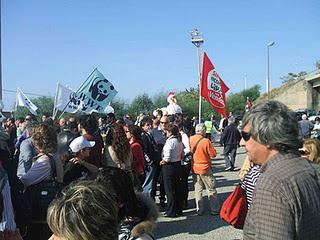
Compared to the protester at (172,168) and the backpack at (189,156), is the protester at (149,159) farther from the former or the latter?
the backpack at (189,156)

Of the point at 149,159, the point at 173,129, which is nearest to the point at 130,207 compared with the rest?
the point at 173,129

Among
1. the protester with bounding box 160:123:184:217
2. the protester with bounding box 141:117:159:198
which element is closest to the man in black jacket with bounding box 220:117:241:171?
the protester with bounding box 141:117:159:198

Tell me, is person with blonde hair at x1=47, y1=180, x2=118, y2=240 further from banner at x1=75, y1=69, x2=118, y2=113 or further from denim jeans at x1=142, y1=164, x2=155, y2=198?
banner at x1=75, y1=69, x2=118, y2=113

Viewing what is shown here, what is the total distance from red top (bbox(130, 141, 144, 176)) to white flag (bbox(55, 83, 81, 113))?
6404mm

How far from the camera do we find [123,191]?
2.51 m

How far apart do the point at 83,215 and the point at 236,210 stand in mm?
1686

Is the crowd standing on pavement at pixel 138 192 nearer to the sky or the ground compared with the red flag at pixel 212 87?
nearer to the ground

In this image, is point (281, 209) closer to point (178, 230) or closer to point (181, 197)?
point (178, 230)

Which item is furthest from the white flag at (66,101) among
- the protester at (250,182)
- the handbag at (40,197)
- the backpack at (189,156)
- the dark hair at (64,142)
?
the protester at (250,182)

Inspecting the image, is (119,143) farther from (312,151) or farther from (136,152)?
(312,151)

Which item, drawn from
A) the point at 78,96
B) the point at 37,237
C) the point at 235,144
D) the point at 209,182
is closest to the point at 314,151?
the point at 37,237

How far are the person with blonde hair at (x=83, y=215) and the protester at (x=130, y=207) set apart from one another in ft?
1.79

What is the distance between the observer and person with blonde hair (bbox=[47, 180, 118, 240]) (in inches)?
66.1

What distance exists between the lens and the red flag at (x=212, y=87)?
37.7 ft
